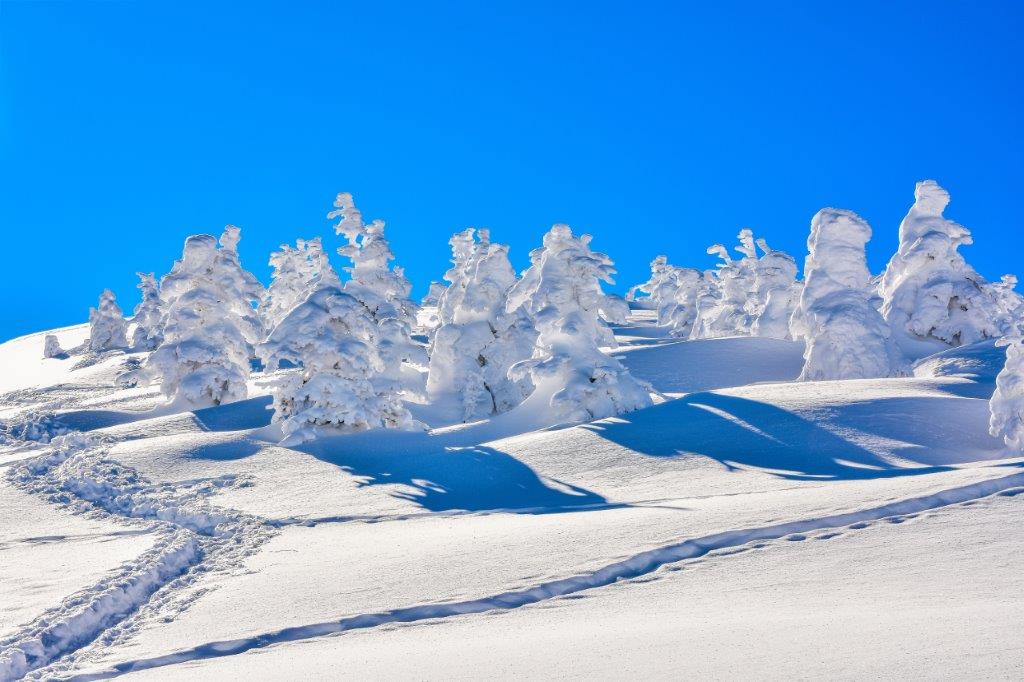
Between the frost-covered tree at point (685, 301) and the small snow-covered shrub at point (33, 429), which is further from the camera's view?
the frost-covered tree at point (685, 301)

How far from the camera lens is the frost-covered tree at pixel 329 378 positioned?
25.8 metres

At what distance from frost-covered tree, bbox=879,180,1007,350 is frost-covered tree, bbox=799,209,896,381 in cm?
530

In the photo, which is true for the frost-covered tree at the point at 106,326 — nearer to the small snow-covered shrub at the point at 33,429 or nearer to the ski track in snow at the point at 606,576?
the small snow-covered shrub at the point at 33,429

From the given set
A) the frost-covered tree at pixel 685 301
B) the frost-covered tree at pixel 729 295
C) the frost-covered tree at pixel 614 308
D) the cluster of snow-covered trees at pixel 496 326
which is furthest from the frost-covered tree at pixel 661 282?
the frost-covered tree at pixel 614 308

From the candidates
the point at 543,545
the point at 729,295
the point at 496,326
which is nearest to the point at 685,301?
the point at 729,295

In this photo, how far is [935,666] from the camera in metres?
6.37

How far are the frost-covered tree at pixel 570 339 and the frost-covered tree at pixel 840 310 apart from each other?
8716 mm

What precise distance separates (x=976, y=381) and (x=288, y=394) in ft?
69.6

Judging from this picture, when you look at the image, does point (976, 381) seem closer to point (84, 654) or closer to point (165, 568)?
point (165, 568)

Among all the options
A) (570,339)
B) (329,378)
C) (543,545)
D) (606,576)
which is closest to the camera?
(606,576)

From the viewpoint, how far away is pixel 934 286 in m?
40.6

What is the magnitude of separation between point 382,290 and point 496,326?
5.23 m

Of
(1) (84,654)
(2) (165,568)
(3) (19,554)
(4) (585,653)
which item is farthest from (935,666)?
(3) (19,554)

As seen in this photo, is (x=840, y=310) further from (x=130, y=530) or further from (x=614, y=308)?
(x=130, y=530)
